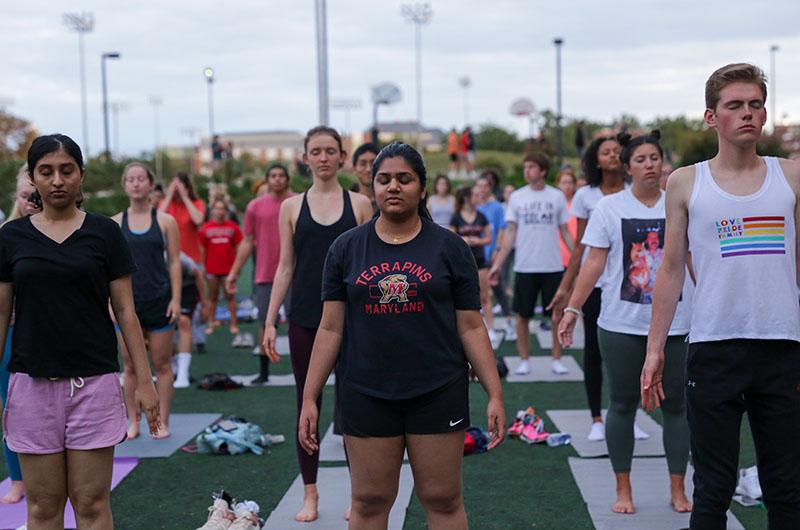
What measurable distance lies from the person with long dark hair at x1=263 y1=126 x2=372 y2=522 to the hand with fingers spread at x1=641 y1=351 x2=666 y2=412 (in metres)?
1.98

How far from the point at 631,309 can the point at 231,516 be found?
2.34 metres

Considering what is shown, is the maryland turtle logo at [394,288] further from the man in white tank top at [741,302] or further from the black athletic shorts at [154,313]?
the black athletic shorts at [154,313]

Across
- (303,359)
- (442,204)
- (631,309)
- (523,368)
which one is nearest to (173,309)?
(303,359)

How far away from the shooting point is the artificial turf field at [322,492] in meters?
5.44

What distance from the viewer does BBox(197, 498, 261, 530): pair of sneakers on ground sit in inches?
201

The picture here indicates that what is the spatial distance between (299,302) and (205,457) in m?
2.11

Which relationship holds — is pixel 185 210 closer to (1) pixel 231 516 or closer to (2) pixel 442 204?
(2) pixel 442 204

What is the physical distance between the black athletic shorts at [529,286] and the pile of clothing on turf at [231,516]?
4551 mm

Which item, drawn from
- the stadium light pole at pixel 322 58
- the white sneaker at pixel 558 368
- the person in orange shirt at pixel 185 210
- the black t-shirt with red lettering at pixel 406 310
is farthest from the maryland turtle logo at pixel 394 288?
the stadium light pole at pixel 322 58

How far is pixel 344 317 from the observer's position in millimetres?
3873

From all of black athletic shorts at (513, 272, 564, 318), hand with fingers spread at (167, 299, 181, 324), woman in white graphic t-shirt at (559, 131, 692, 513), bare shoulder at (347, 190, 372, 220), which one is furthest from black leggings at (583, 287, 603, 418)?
hand with fingers spread at (167, 299, 181, 324)

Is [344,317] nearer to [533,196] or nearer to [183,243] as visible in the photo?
[533,196]

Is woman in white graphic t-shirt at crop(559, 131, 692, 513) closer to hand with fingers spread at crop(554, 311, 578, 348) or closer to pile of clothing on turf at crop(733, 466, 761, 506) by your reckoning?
hand with fingers spread at crop(554, 311, 578, 348)

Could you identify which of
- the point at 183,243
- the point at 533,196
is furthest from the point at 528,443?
the point at 183,243
